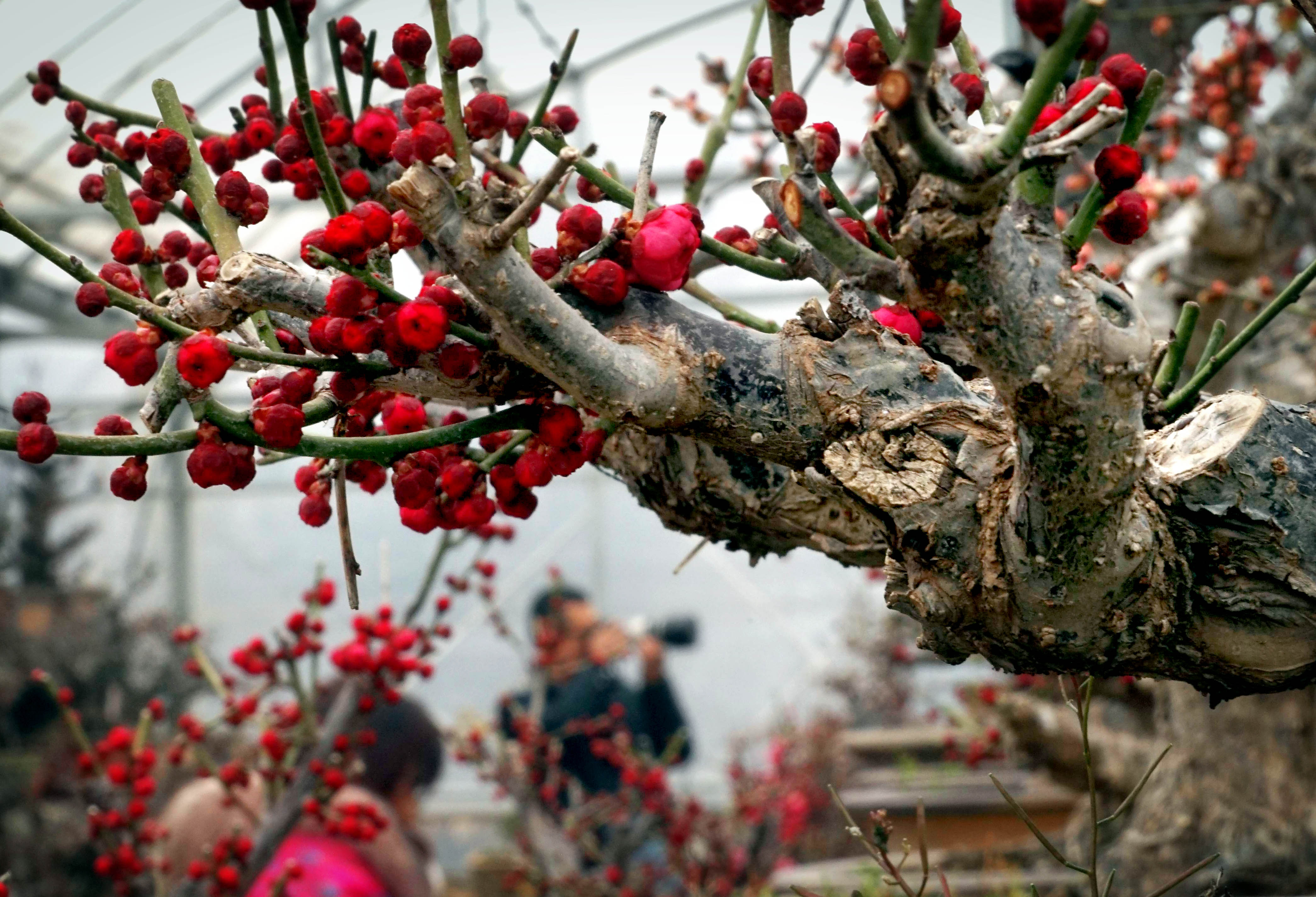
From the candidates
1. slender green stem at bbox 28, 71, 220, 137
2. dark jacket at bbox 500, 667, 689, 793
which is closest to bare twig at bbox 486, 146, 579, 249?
slender green stem at bbox 28, 71, 220, 137

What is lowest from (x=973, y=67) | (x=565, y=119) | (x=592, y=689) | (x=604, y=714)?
(x=604, y=714)

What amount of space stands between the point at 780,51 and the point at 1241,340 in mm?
412

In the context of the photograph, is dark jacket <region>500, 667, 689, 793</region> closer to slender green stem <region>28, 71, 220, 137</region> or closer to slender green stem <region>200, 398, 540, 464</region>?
slender green stem <region>28, 71, 220, 137</region>

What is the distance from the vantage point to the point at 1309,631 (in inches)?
30.9

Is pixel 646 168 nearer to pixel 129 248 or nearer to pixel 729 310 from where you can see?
pixel 729 310

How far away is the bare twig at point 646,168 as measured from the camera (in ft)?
2.53

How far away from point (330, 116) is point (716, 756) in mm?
7217

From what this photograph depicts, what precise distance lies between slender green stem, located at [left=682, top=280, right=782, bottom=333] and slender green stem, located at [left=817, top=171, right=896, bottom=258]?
7.4 inches

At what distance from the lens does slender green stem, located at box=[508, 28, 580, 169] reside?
3.08 feet

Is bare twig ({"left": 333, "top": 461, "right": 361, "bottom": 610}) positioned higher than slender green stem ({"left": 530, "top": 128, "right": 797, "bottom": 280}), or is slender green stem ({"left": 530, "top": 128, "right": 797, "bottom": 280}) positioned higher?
slender green stem ({"left": 530, "top": 128, "right": 797, "bottom": 280})

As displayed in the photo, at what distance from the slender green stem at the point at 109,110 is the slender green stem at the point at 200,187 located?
10.5 inches

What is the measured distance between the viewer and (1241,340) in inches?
32.6

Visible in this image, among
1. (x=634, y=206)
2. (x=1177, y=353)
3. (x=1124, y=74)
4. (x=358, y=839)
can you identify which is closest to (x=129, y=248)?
(x=634, y=206)

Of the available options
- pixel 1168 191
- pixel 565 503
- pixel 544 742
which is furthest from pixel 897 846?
pixel 565 503
